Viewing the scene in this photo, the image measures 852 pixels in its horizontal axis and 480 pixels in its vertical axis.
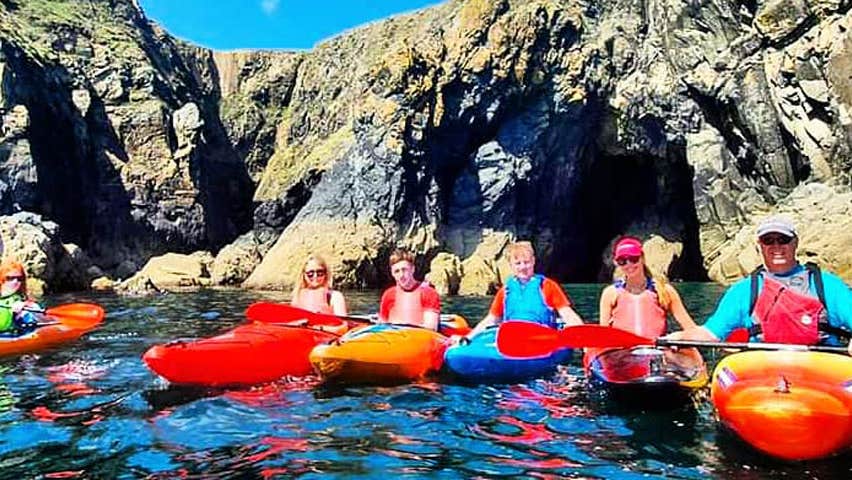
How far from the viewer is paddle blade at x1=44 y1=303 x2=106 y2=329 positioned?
37.0ft

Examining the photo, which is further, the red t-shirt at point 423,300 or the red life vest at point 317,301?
the red life vest at point 317,301

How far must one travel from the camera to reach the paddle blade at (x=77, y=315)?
37.0 feet

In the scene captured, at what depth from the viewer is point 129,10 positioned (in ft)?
180

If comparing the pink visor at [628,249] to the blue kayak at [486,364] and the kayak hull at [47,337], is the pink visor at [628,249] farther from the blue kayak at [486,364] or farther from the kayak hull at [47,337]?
the kayak hull at [47,337]

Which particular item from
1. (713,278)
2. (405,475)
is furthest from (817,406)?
(713,278)

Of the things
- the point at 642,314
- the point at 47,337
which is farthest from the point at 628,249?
the point at 47,337

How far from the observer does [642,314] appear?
6.85 metres

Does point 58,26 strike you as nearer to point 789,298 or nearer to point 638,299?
point 638,299

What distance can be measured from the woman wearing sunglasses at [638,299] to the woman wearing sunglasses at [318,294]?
126 inches

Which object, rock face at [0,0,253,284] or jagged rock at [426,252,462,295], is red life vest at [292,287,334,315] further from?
rock face at [0,0,253,284]

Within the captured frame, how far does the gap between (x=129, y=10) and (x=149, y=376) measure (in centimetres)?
5314

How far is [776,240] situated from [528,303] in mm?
3276

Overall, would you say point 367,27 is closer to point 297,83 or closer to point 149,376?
point 297,83

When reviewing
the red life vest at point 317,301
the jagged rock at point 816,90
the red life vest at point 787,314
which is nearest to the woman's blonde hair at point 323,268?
the red life vest at point 317,301
